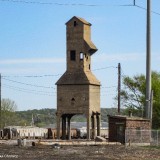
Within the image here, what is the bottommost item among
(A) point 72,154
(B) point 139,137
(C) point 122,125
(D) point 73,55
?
(A) point 72,154

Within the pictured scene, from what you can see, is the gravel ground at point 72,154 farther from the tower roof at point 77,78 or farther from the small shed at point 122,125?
the tower roof at point 77,78

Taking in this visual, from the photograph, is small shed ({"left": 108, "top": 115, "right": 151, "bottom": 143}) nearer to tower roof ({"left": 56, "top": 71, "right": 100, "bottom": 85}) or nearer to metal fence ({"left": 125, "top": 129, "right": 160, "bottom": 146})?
metal fence ({"left": 125, "top": 129, "right": 160, "bottom": 146})

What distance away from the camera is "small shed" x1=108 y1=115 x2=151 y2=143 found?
5309 centimetres

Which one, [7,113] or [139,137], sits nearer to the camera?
[139,137]

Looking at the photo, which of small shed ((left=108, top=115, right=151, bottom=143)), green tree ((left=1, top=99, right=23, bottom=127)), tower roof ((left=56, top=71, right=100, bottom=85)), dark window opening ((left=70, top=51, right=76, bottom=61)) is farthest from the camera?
green tree ((left=1, top=99, right=23, bottom=127))

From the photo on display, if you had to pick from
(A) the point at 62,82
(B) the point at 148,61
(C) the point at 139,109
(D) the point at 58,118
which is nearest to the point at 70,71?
(A) the point at 62,82

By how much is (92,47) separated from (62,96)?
7603 mm

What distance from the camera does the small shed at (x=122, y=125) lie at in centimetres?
5309

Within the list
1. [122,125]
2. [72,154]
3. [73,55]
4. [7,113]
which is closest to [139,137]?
[122,125]

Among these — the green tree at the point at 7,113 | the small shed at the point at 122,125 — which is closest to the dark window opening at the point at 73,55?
the small shed at the point at 122,125

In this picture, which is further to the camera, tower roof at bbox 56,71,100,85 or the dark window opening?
the dark window opening

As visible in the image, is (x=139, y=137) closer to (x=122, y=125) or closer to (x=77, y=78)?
(x=122, y=125)

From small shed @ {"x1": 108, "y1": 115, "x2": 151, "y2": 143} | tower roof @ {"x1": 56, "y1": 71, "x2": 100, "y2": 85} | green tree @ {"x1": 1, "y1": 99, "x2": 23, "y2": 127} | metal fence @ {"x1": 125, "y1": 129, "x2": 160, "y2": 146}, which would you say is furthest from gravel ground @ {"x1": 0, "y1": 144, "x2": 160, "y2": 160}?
green tree @ {"x1": 1, "y1": 99, "x2": 23, "y2": 127}

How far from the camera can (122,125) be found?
53.6 metres
